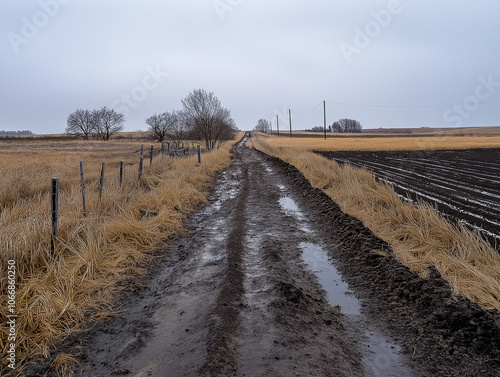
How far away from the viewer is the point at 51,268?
181 inches

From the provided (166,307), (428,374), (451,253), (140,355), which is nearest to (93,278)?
(166,307)

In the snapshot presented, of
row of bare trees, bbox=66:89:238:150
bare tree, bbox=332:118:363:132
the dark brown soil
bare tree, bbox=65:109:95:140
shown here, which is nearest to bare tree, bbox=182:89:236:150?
row of bare trees, bbox=66:89:238:150

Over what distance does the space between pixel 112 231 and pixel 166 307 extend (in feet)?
8.98

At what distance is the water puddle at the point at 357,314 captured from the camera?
3.08 meters

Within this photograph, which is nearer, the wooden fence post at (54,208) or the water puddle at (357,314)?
the water puddle at (357,314)

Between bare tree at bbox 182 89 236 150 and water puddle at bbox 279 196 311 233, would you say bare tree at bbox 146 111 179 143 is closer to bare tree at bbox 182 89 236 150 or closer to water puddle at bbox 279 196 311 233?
bare tree at bbox 182 89 236 150

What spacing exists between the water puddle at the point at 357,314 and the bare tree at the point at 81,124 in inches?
3353

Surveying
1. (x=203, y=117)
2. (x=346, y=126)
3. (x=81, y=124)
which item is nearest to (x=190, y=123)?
(x=203, y=117)

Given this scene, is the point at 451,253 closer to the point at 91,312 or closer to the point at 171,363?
the point at 171,363

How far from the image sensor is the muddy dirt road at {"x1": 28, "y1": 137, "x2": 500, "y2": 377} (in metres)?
3.04

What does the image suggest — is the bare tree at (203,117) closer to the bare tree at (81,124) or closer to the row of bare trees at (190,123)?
the row of bare trees at (190,123)

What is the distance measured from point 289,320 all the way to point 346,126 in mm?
192138

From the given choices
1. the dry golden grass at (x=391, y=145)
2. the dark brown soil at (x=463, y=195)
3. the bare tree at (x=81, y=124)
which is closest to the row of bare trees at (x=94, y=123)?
the bare tree at (x=81, y=124)

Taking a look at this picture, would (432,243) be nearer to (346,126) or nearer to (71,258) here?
(71,258)
